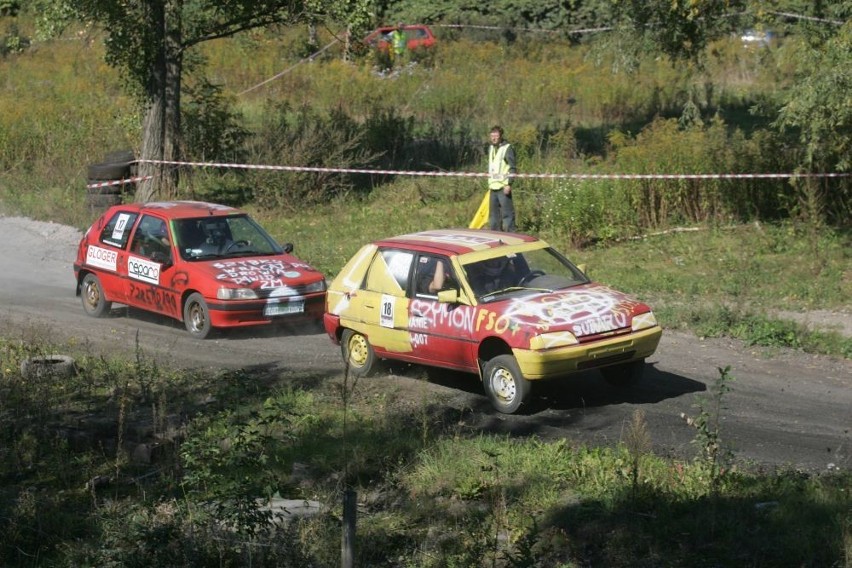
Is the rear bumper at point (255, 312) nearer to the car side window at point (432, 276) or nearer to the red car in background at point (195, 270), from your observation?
the red car in background at point (195, 270)

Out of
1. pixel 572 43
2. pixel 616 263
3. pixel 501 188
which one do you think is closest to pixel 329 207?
pixel 501 188

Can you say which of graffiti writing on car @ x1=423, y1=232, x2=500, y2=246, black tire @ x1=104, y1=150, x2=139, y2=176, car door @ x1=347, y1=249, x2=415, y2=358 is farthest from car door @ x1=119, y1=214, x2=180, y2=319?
black tire @ x1=104, y1=150, x2=139, y2=176

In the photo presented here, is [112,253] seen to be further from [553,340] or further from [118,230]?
[553,340]

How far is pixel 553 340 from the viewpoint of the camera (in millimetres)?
10109

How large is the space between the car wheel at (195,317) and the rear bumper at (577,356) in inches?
204

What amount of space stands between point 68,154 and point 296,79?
903 centimetres

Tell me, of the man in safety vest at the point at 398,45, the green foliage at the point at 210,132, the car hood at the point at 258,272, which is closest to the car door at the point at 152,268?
the car hood at the point at 258,272

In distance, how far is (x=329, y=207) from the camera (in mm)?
22344

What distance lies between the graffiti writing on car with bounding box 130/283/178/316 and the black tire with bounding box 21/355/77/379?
258 centimetres

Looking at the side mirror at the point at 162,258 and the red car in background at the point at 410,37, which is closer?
the side mirror at the point at 162,258

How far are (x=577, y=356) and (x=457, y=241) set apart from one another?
2144 millimetres

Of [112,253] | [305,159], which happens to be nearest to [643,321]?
[112,253]

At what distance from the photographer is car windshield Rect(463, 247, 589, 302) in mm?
11039

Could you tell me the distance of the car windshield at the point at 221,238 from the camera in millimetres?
14719
